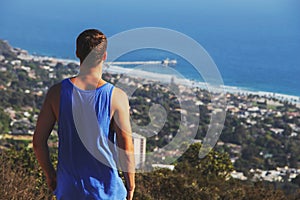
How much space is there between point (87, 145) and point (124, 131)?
12cm

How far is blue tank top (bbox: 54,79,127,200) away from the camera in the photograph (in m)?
1.69

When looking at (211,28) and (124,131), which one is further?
(211,28)

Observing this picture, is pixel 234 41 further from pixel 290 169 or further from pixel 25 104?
pixel 290 169

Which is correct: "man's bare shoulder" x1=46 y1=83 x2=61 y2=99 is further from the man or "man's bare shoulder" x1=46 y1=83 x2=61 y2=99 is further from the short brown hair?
the short brown hair

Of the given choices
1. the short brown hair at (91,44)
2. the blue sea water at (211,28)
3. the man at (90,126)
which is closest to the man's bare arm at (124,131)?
the man at (90,126)

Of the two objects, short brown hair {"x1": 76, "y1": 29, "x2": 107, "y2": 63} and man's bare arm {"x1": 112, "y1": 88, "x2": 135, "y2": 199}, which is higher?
short brown hair {"x1": 76, "y1": 29, "x2": 107, "y2": 63}

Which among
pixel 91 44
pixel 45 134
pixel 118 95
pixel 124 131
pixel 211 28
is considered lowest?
pixel 211 28

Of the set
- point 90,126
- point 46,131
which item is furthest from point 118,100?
point 46,131

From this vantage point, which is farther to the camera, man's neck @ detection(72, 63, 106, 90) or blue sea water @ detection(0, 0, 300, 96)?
blue sea water @ detection(0, 0, 300, 96)

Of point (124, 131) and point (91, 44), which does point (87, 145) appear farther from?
point (91, 44)

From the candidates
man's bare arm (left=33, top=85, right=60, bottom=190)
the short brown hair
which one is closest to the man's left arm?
man's bare arm (left=33, top=85, right=60, bottom=190)

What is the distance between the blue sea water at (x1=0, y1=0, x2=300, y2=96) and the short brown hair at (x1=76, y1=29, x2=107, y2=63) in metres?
31.5

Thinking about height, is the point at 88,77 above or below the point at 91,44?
below

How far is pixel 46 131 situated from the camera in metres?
1.77
